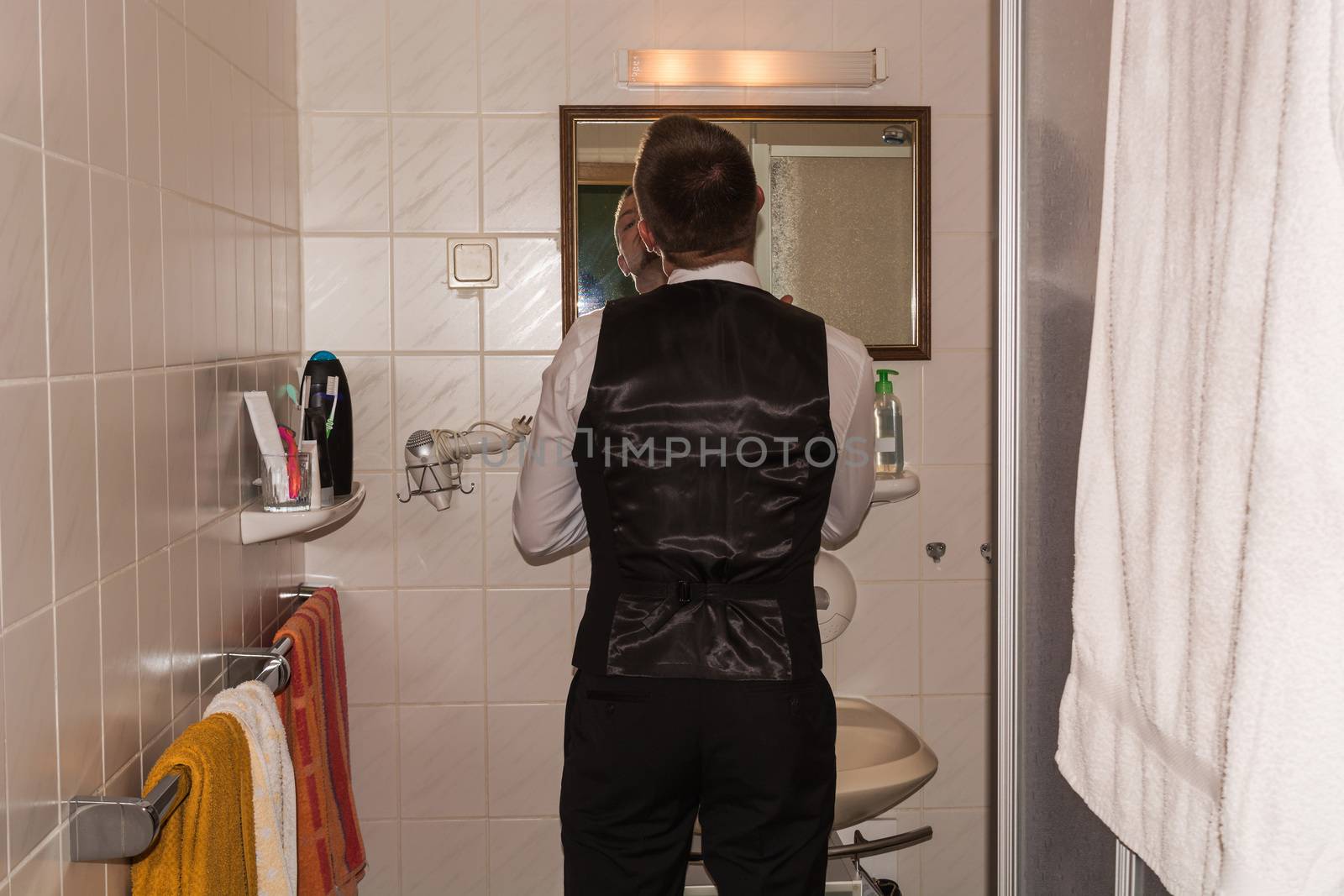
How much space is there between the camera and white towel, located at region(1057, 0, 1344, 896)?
19.9 inches

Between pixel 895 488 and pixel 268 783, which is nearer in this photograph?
pixel 268 783

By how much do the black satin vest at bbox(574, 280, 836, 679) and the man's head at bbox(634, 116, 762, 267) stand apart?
65 millimetres

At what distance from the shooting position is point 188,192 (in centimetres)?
144

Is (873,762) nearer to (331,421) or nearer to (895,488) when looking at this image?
(895,488)

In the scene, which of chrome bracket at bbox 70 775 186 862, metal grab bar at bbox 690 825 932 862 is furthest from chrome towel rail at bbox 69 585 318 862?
metal grab bar at bbox 690 825 932 862

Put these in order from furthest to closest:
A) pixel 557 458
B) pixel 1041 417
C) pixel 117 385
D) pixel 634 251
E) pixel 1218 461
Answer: pixel 634 251, pixel 557 458, pixel 117 385, pixel 1041 417, pixel 1218 461

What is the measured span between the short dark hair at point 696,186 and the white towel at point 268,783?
80 cm

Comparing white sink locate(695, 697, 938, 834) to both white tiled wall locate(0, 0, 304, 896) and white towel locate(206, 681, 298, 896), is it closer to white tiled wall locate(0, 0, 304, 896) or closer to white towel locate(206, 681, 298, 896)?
white towel locate(206, 681, 298, 896)

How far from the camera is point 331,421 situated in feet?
6.26

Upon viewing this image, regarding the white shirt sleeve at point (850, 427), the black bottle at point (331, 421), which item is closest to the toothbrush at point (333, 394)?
the black bottle at point (331, 421)

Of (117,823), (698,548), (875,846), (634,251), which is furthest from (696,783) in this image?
(634,251)

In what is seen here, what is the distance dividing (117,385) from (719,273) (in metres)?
0.75

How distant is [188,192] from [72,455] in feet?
1.63

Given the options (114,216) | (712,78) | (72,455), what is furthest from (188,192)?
(712,78)
